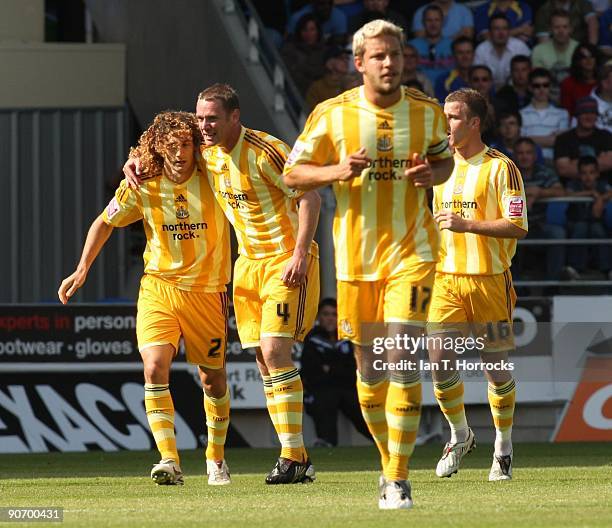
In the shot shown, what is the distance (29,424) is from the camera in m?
13.8

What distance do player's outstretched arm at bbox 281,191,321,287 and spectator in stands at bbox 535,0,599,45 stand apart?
9.42 meters


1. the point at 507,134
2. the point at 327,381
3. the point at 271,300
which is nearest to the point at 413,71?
the point at 507,134

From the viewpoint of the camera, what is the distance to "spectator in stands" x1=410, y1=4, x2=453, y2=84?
17156 mm

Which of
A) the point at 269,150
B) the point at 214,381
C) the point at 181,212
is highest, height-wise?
the point at 269,150

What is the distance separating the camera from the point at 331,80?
1684 cm

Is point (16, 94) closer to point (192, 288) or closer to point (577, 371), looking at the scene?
point (577, 371)

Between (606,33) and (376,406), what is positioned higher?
(606,33)

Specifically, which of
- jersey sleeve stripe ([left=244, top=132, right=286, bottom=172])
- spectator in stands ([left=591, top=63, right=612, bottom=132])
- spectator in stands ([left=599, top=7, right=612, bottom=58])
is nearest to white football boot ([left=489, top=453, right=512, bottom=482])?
jersey sleeve stripe ([left=244, top=132, right=286, bottom=172])

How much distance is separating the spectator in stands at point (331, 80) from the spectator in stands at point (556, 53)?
2183mm

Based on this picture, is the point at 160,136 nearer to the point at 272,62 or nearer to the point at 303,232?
the point at 303,232

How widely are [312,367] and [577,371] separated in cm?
250

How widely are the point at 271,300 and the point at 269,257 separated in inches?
10.9

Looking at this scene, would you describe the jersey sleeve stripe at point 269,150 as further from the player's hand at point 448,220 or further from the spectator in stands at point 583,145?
the spectator in stands at point 583,145

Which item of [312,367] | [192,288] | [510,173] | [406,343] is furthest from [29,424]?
[406,343]
